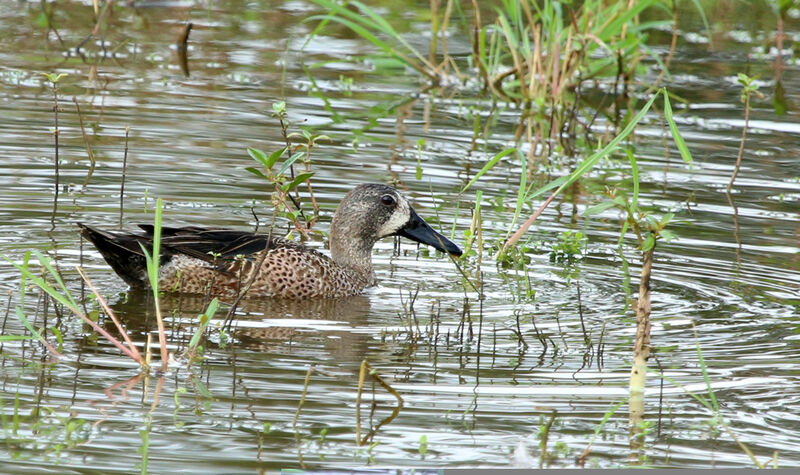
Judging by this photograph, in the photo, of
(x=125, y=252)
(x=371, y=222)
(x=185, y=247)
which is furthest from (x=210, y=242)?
(x=371, y=222)

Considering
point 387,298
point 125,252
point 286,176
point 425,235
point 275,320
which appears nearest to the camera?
point 275,320

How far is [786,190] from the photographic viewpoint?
977 centimetres

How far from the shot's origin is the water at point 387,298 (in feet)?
15.3

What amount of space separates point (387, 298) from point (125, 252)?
1.52 meters

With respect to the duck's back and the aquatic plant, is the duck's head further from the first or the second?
the duck's back

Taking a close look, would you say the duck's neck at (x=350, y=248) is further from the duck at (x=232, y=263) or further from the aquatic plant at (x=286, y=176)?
the aquatic plant at (x=286, y=176)

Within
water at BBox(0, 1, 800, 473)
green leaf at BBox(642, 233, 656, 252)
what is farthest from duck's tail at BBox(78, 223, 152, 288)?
green leaf at BBox(642, 233, 656, 252)

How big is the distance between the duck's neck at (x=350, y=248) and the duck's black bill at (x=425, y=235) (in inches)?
9.6

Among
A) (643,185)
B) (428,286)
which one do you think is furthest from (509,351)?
(643,185)

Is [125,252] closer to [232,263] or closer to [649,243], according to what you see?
[232,263]

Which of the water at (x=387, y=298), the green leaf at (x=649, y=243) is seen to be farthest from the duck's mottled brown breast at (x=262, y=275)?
the green leaf at (x=649, y=243)

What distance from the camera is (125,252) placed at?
6797 millimetres

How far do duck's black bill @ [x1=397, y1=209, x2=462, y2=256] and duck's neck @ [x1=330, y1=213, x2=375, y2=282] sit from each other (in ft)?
0.80

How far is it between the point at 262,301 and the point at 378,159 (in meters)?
3.13
